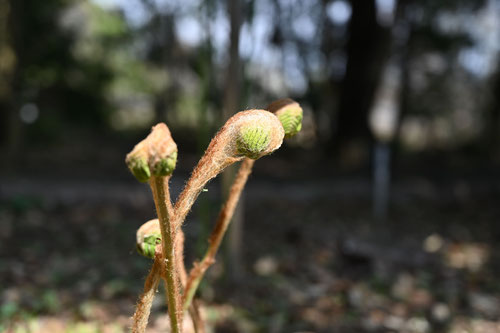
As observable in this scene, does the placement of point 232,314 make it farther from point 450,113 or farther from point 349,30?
point 450,113

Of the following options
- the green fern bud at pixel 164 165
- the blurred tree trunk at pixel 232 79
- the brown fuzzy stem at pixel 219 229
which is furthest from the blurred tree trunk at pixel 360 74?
the green fern bud at pixel 164 165

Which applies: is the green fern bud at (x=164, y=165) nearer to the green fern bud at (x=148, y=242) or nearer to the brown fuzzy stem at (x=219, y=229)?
the green fern bud at (x=148, y=242)

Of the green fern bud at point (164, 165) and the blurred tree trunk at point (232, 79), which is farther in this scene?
the blurred tree trunk at point (232, 79)

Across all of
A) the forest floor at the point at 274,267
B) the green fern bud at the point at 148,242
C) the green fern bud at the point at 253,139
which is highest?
the forest floor at the point at 274,267

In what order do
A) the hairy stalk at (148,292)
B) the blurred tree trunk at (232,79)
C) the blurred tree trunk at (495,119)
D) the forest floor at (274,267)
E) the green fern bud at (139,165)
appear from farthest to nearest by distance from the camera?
the blurred tree trunk at (495,119) → the blurred tree trunk at (232,79) → the forest floor at (274,267) → the hairy stalk at (148,292) → the green fern bud at (139,165)

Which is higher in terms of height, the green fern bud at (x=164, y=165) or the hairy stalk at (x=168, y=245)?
the green fern bud at (x=164, y=165)

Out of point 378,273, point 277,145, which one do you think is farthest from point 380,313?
point 277,145

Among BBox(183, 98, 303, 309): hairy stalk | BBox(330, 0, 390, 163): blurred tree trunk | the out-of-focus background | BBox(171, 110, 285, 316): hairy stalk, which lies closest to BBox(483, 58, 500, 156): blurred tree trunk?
the out-of-focus background

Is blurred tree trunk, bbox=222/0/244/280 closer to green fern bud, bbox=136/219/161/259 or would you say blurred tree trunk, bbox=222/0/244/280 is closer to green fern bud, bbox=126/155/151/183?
green fern bud, bbox=136/219/161/259

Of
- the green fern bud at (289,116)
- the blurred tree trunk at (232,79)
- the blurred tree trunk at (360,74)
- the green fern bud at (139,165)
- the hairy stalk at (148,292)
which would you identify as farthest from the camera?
the blurred tree trunk at (360,74)
